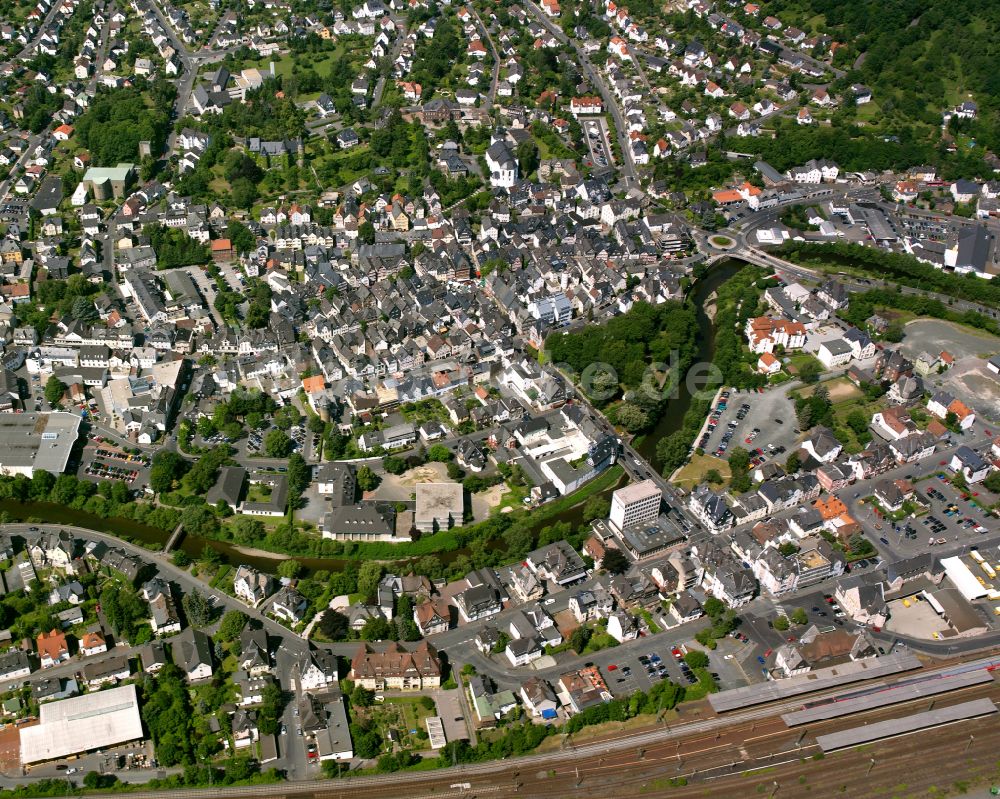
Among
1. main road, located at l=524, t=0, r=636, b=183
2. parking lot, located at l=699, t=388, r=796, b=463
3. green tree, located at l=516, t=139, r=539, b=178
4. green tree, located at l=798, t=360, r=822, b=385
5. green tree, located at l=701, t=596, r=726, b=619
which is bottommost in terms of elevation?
green tree, located at l=701, t=596, r=726, b=619

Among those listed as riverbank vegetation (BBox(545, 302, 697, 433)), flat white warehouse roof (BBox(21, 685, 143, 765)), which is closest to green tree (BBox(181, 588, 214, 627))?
flat white warehouse roof (BBox(21, 685, 143, 765))

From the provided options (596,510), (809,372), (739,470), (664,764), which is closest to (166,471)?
(596,510)

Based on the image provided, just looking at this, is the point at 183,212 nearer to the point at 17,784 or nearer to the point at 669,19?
the point at 17,784

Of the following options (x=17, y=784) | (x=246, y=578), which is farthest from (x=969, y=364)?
(x=17, y=784)

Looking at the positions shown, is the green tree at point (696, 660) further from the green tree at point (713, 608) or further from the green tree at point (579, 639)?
the green tree at point (579, 639)

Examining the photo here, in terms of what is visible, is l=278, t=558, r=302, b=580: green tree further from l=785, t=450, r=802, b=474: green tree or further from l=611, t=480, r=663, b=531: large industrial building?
l=785, t=450, r=802, b=474: green tree

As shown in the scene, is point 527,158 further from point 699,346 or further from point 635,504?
point 635,504
